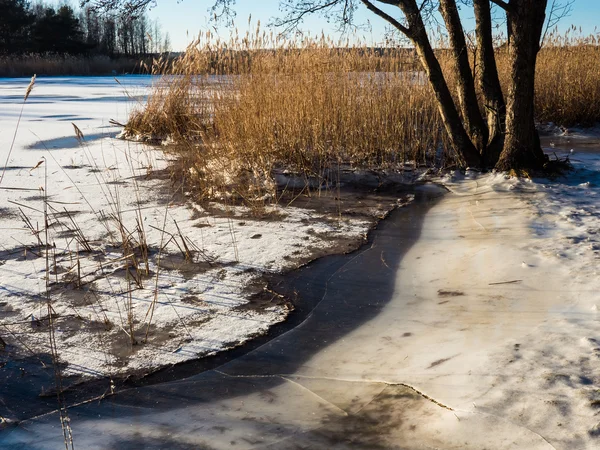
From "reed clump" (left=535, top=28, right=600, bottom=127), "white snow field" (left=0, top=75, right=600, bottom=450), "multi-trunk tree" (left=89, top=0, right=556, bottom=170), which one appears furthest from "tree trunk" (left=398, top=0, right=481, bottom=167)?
"reed clump" (left=535, top=28, right=600, bottom=127)

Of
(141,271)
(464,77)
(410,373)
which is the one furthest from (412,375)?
(464,77)

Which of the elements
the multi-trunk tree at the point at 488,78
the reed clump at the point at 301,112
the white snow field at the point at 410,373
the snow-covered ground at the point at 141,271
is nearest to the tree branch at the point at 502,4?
the multi-trunk tree at the point at 488,78

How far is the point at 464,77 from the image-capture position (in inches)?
226

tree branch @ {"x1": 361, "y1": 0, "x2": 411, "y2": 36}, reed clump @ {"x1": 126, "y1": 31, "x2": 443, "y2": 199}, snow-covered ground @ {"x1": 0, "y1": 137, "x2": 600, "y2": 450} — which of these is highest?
tree branch @ {"x1": 361, "y1": 0, "x2": 411, "y2": 36}

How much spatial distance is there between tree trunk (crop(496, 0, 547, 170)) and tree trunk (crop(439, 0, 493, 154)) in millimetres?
458

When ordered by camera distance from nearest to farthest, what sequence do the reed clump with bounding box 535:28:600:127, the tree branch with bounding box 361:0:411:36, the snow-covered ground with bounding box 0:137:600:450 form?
the snow-covered ground with bounding box 0:137:600:450
the tree branch with bounding box 361:0:411:36
the reed clump with bounding box 535:28:600:127

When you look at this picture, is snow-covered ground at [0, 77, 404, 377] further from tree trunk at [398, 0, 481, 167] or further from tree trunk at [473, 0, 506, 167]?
tree trunk at [473, 0, 506, 167]

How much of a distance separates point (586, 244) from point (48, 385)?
3.02 m

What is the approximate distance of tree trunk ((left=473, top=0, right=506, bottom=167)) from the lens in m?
5.51

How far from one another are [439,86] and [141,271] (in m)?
3.57

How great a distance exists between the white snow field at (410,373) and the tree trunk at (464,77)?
249 cm

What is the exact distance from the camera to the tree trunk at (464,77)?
557cm

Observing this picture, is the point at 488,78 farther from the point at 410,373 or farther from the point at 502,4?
the point at 410,373

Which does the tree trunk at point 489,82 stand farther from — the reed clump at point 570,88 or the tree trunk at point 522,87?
the reed clump at point 570,88
